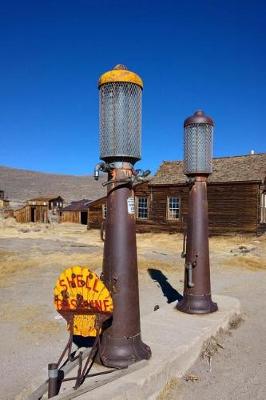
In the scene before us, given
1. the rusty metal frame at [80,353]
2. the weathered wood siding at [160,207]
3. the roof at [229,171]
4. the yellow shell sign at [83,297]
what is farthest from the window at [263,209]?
the yellow shell sign at [83,297]

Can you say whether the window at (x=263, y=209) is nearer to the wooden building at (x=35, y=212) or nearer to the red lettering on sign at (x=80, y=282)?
the red lettering on sign at (x=80, y=282)

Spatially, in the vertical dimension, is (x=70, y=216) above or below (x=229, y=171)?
below

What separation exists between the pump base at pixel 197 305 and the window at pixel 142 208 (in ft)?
59.9

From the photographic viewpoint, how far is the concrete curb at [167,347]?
308 cm

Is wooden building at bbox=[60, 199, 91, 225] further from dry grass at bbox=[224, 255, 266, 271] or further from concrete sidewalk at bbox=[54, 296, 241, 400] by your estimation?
concrete sidewalk at bbox=[54, 296, 241, 400]

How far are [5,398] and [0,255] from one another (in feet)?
35.6

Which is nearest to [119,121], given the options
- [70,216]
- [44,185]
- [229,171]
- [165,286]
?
[165,286]

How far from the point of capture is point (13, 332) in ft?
18.1

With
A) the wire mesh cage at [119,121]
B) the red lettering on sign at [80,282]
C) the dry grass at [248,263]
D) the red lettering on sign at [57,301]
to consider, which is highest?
the wire mesh cage at [119,121]

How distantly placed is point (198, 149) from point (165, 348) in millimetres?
2748

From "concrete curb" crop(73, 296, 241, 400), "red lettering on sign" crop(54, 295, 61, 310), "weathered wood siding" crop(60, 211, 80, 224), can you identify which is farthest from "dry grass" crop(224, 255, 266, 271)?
"weathered wood siding" crop(60, 211, 80, 224)

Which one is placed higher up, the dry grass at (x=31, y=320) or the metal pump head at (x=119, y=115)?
the metal pump head at (x=119, y=115)

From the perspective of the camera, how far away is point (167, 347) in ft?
13.2

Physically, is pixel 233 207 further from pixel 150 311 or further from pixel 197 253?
pixel 197 253
